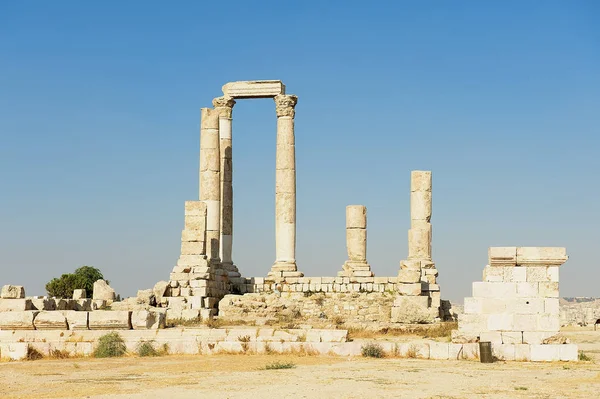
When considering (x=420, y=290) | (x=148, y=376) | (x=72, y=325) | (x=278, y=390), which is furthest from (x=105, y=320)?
(x=420, y=290)

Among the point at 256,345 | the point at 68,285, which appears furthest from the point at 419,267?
the point at 68,285

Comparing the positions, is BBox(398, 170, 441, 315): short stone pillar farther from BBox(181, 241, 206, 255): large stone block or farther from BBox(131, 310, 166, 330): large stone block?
BBox(131, 310, 166, 330): large stone block

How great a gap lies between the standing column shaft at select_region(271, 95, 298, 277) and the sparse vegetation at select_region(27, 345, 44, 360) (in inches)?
694

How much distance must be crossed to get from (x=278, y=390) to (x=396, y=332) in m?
14.5

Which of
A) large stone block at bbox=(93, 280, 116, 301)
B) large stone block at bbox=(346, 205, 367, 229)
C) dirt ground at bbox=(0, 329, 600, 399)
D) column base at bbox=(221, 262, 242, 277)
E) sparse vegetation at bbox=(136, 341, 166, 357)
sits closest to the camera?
dirt ground at bbox=(0, 329, 600, 399)

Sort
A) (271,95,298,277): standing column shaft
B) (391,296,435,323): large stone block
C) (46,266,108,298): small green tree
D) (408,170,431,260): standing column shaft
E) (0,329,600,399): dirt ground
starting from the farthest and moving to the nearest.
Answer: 1. (46,266,108,298): small green tree
2. (271,95,298,277): standing column shaft
3. (408,170,431,260): standing column shaft
4. (391,296,435,323): large stone block
5. (0,329,600,399): dirt ground

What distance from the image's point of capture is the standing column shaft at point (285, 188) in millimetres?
37219

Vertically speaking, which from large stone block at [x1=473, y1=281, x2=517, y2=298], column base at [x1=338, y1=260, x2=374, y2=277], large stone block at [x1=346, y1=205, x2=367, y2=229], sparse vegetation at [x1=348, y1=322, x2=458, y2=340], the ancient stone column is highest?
the ancient stone column

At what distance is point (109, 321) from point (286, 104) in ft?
60.1

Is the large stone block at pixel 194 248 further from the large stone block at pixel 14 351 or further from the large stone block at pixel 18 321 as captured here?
the large stone block at pixel 14 351

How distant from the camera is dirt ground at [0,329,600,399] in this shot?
13789mm

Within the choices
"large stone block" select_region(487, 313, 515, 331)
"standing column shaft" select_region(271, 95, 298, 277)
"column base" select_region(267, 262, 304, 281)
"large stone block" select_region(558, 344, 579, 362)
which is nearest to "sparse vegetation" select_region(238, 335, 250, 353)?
"large stone block" select_region(487, 313, 515, 331)

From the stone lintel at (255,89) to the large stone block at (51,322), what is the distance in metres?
18.6

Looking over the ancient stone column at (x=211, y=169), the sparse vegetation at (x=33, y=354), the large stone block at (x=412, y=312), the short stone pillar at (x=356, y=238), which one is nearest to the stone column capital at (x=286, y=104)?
the ancient stone column at (x=211, y=169)
